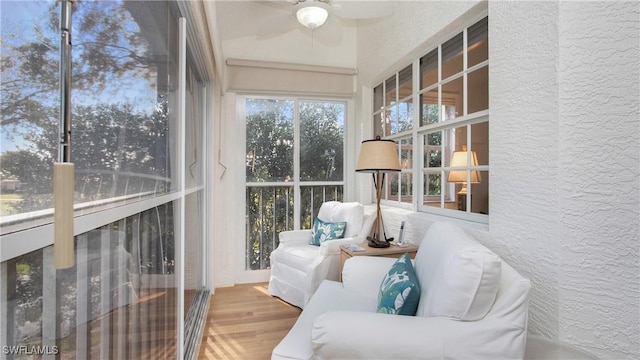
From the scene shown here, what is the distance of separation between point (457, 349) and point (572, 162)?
0.90 metres

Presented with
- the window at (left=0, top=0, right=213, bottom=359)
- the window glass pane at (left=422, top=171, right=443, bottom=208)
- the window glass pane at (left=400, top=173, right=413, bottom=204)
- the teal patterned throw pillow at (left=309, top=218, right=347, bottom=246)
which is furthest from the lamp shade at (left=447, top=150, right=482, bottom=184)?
the window at (left=0, top=0, right=213, bottom=359)

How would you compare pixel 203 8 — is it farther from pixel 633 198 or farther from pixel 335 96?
pixel 633 198

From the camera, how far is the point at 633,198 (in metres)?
1.11

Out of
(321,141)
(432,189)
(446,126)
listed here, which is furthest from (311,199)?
(446,126)

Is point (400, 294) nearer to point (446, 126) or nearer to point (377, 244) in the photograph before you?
point (377, 244)

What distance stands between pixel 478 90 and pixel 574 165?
0.88m

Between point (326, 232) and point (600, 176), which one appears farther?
point (326, 232)

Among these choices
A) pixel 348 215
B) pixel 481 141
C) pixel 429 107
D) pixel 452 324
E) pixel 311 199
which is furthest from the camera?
pixel 311 199

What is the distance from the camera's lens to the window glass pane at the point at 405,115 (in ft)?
8.99

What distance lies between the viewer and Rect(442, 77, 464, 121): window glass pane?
212cm

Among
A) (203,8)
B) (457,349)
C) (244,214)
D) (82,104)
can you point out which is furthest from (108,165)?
(244,214)

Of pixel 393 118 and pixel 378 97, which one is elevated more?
pixel 378 97

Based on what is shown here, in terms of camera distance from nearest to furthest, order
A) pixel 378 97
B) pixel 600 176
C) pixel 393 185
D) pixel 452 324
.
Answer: pixel 452 324, pixel 600 176, pixel 393 185, pixel 378 97

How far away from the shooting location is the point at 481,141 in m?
1.94
